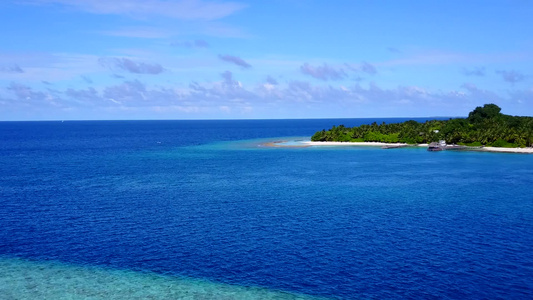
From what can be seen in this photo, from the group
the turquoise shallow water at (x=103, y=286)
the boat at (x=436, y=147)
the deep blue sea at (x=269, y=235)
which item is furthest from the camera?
the boat at (x=436, y=147)

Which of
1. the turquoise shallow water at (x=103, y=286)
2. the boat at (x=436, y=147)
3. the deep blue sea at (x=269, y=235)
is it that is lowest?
the turquoise shallow water at (x=103, y=286)

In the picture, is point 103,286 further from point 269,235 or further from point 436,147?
point 436,147

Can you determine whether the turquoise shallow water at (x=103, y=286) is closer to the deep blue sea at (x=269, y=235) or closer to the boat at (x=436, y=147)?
the deep blue sea at (x=269, y=235)

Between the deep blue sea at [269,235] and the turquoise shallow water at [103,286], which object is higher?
the deep blue sea at [269,235]

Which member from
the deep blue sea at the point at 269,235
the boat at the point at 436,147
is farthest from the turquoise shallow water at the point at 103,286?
the boat at the point at 436,147

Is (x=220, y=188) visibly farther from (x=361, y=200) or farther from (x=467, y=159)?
(x=467, y=159)

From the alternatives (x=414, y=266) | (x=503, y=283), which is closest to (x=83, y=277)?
(x=414, y=266)

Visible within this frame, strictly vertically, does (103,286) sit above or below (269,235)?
below

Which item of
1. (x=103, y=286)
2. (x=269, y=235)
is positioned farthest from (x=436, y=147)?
(x=103, y=286)
